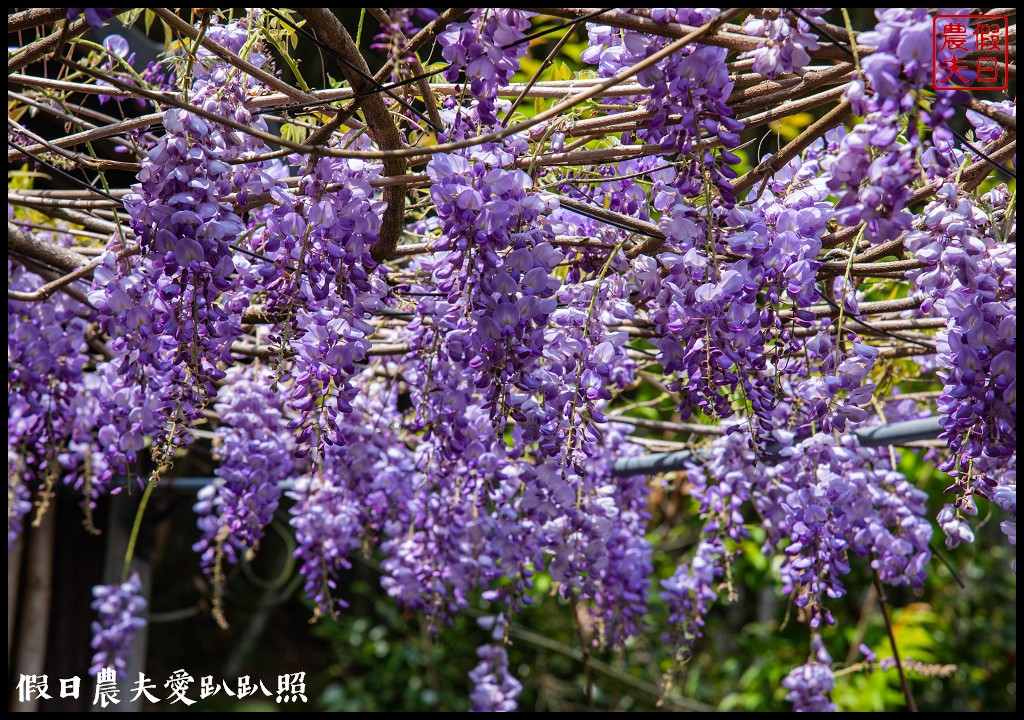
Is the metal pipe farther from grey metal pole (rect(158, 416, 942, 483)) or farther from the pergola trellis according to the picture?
the pergola trellis

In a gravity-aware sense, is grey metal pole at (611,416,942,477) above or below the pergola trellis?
below

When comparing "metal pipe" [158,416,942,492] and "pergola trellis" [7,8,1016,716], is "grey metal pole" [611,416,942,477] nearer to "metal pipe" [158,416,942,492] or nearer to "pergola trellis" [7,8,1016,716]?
"metal pipe" [158,416,942,492]

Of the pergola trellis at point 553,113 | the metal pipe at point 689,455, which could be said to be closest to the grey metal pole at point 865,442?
the metal pipe at point 689,455

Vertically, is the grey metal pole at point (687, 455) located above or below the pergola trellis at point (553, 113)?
below

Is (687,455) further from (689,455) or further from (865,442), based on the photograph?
(865,442)

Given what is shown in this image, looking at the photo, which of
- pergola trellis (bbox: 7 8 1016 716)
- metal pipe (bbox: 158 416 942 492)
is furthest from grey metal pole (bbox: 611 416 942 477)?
pergola trellis (bbox: 7 8 1016 716)

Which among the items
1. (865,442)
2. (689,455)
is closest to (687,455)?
(689,455)

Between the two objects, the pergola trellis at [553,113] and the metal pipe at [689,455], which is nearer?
the pergola trellis at [553,113]

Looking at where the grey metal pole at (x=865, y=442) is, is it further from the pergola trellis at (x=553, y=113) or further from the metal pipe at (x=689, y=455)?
the pergola trellis at (x=553, y=113)

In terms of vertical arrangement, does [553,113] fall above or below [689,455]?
above

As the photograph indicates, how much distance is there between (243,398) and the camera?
2.31 metres

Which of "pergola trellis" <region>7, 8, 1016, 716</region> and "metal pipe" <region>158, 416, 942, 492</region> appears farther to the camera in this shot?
"metal pipe" <region>158, 416, 942, 492</region>

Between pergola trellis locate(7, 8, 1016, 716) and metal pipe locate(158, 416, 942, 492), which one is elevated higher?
pergola trellis locate(7, 8, 1016, 716)

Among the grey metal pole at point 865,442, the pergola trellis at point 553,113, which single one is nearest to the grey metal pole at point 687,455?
the grey metal pole at point 865,442
